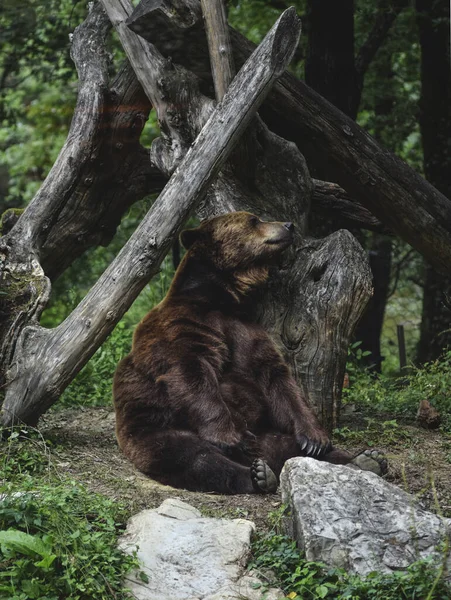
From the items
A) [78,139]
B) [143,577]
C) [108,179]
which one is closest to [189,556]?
[143,577]

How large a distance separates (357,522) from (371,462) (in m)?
1.41

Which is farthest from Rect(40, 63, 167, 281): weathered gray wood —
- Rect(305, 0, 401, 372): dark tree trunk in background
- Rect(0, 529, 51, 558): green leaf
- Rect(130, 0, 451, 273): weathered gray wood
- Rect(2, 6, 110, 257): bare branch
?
Rect(0, 529, 51, 558): green leaf

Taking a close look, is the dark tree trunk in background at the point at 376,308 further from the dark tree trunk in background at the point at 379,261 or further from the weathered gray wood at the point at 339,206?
the weathered gray wood at the point at 339,206

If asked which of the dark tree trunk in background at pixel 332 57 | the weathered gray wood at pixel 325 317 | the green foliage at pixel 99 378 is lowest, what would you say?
the green foliage at pixel 99 378

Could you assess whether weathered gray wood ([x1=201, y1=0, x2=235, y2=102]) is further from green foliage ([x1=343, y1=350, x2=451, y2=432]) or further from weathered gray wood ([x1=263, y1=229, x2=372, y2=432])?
green foliage ([x1=343, y1=350, x2=451, y2=432])

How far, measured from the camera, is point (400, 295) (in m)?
17.4

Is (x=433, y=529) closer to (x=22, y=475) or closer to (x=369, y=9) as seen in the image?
(x=22, y=475)

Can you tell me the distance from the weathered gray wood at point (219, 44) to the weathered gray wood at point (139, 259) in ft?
1.30

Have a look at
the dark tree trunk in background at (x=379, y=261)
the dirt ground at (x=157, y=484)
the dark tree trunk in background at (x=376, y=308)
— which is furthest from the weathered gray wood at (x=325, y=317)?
the dark tree trunk in background at (x=379, y=261)

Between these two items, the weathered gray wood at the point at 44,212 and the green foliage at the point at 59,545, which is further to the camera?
the weathered gray wood at the point at 44,212

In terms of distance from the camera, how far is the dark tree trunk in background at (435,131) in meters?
11.4

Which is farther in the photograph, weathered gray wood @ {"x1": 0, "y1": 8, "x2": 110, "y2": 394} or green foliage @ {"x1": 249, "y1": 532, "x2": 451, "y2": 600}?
weathered gray wood @ {"x1": 0, "y1": 8, "x2": 110, "y2": 394}

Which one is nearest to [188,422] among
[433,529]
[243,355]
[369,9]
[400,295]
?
[243,355]

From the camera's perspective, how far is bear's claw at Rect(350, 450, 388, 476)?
5.93 m
